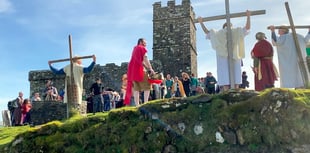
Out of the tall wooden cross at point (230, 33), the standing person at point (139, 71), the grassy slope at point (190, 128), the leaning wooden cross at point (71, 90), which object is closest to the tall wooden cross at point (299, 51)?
the tall wooden cross at point (230, 33)

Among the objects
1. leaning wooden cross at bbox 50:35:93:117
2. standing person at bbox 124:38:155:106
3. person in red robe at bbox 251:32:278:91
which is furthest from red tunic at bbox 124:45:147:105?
leaning wooden cross at bbox 50:35:93:117

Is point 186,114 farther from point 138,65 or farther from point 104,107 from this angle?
point 104,107

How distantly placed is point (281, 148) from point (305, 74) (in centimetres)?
311

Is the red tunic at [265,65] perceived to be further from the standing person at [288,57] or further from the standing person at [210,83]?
the standing person at [210,83]

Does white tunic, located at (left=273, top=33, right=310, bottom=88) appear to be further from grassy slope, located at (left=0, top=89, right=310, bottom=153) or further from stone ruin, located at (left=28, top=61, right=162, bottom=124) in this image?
stone ruin, located at (left=28, top=61, right=162, bottom=124)

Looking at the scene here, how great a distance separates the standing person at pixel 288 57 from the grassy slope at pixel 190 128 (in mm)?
2452

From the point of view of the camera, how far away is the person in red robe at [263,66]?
8.88m

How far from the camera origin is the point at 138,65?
9.33 m

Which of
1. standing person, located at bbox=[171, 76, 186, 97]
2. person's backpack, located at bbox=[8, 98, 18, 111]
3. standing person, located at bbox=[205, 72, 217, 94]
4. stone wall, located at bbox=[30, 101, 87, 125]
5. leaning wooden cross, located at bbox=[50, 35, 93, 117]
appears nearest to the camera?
leaning wooden cross, located at bbox=[50, 35, 93, 117]

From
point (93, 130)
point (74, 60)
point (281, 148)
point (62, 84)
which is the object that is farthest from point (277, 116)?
point (62, 84)

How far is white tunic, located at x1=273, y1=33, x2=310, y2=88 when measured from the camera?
9195mm

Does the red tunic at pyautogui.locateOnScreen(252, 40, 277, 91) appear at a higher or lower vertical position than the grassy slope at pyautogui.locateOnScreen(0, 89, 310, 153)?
higher

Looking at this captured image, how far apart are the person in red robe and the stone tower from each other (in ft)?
74.4

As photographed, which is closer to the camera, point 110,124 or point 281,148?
point 281,148
